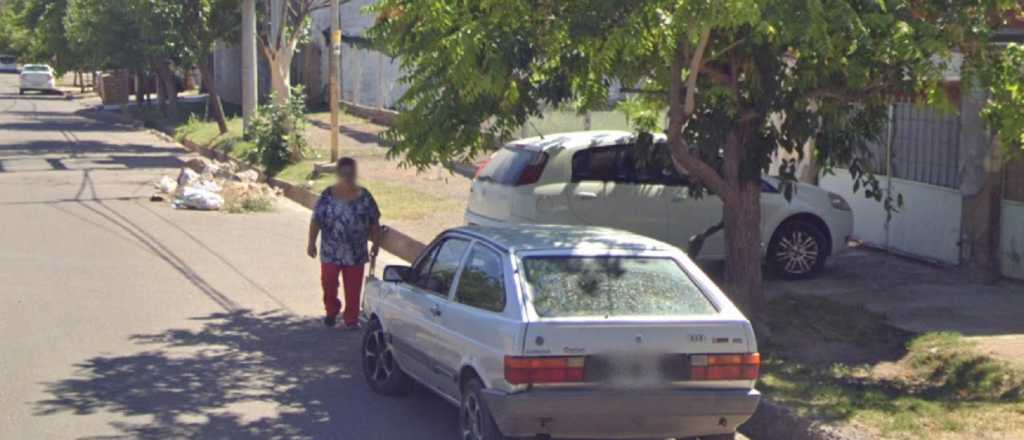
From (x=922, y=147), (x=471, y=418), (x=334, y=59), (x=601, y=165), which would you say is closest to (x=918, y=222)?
(x=922, y=147)

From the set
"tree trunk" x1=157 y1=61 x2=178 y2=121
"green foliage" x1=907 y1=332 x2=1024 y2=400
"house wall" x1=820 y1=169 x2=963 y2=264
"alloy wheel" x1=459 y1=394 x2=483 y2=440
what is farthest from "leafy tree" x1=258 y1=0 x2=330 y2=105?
"alloy wheel" x1=459 y1=394 x2=483 y2=440

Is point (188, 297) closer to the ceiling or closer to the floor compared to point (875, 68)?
closer to the floor

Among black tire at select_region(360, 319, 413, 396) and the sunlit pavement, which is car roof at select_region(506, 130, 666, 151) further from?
black tire at select_region(360, 319, 413, 396)

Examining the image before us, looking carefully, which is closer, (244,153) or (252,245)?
(252,245)

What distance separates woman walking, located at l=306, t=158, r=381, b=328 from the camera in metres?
11.5

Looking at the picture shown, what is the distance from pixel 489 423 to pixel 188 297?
6670 millimetres

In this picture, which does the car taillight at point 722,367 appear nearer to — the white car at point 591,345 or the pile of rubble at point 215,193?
the white car at point 591,345

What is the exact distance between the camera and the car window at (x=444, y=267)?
8219 millimetres

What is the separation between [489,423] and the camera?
23.4 ft

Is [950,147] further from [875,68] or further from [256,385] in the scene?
[256,385]

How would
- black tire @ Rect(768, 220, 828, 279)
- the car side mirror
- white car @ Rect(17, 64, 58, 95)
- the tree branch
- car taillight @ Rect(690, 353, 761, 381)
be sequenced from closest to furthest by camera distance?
1. car taillight @ Rect(690, 353, 761, 381)
2. the car side mirror
3. the tree branch
4. black tire @ Rect(768, 220, 828, 279)
5. white car @ Rect(17, 64, 58, 95)

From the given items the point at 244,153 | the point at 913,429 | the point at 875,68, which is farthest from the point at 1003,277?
the point at 244,153

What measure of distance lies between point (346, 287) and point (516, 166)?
2.31 meters

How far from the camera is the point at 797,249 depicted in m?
13.8
